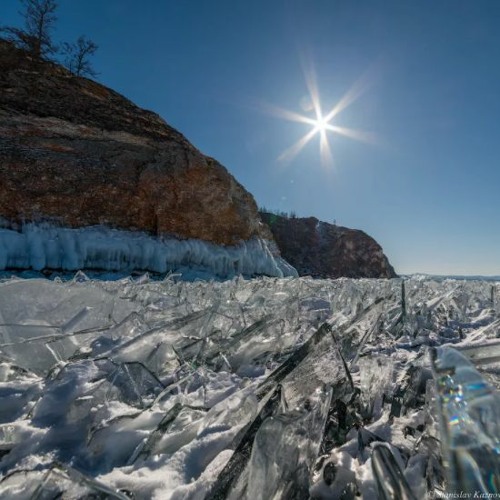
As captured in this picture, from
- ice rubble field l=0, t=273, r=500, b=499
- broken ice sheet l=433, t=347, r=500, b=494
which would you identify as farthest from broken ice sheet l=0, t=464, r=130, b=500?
broken ice sheet l=433, t=347, r=500, b=494

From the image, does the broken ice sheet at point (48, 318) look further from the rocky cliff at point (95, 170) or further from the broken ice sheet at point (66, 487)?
the rocky cliff at point (95, 170)

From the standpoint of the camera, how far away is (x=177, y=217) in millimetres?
9102

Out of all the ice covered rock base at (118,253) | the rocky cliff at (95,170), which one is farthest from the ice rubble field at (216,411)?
the rocky cliff at (95,170)

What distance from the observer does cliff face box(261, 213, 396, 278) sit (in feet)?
77.4

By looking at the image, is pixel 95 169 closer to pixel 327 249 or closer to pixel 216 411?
pixel 216 411

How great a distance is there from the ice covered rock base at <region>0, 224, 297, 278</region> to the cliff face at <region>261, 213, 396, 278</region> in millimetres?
14102

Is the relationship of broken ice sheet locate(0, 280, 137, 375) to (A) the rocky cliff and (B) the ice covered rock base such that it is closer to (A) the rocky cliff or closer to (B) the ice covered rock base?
(B) the ice covered rock base

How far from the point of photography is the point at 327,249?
2448cm

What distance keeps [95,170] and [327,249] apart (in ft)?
61.4

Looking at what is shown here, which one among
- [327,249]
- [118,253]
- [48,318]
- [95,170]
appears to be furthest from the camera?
[327,249]

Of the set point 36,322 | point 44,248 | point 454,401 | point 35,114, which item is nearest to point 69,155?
point 35,114

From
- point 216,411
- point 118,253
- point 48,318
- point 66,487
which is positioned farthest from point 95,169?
point 66,487

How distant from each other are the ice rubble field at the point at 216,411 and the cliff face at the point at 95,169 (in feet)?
25.1

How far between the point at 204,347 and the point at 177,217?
848 centimetres
